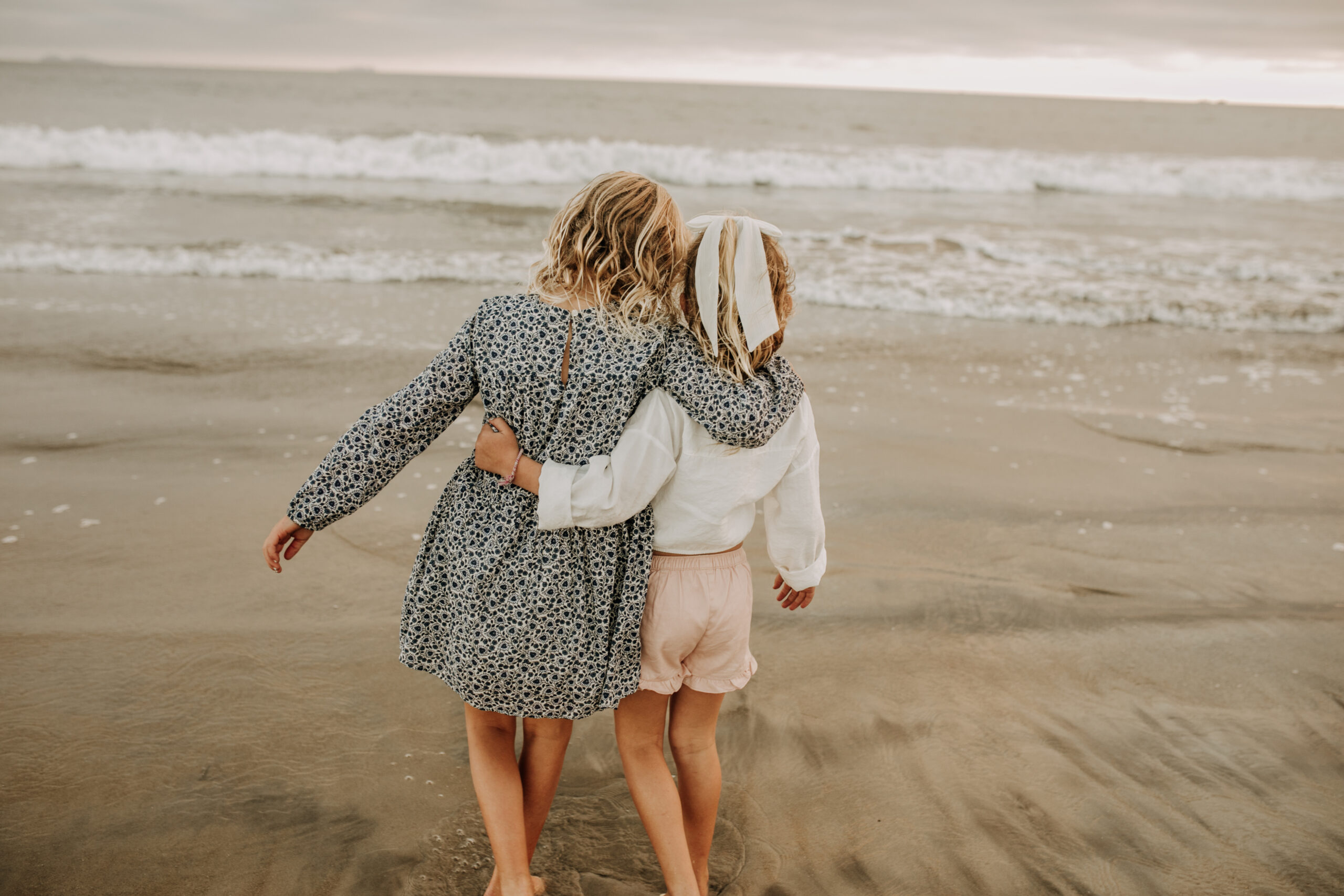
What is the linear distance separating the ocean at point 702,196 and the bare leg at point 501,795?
119 centimetres

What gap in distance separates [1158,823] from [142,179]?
17060 millimetres

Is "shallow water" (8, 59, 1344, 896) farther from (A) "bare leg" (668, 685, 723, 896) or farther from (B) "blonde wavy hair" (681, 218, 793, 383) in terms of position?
(B) "blonde wavy hair" (681, 218, 793, 383)

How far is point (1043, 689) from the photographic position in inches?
113

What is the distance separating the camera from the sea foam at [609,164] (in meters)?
16.7

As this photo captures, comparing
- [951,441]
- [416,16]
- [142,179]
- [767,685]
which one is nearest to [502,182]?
[142,179]

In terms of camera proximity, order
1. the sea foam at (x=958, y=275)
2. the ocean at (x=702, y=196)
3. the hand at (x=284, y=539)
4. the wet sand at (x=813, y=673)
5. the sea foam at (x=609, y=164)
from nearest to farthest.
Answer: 1. the hand at (x=284, y=539)
2. the wet sand at (x=813, y=673)
3. the sea foam at (x=958, y=275)
4. the ocean at (x=702, y=196)
5. the sea foam at (x=609, y=164)

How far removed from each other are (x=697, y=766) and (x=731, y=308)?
40.1 inches

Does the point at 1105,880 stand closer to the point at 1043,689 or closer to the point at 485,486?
the point at 1043,689

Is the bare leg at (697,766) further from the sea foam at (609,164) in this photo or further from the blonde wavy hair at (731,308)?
the sea foam at (609,164)

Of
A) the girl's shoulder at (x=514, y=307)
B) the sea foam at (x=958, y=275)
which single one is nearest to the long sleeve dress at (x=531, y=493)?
the girl's shoulder at (x=514, y=307)

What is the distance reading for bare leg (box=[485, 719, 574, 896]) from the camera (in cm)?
191

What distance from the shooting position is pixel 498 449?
1676mm

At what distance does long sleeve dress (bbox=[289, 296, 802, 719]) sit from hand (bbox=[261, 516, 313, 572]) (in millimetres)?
43

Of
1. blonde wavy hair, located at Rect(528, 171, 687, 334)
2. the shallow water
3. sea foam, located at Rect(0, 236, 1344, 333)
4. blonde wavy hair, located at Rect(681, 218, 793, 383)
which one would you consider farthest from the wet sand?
sea foam, located at Rect(0, 236, 1344, 333)
